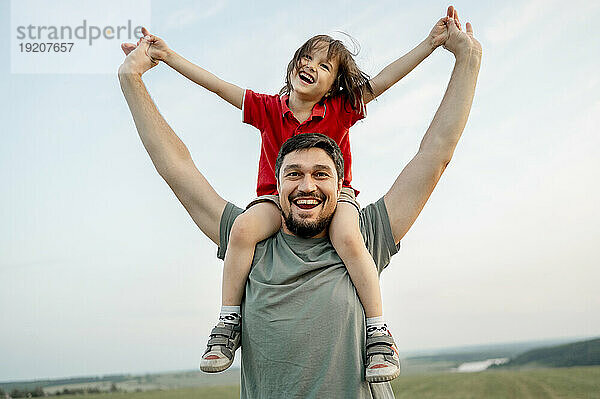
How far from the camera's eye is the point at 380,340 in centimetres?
225

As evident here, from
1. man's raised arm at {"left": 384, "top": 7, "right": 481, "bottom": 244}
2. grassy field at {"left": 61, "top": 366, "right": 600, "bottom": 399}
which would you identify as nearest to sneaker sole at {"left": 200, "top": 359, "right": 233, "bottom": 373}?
man's raised arm at {"left": 384, "top": 7, "right": 481, "bottom": 244}

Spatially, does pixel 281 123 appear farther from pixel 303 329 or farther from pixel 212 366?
pixel 212 366

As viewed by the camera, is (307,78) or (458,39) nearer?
(458,39)

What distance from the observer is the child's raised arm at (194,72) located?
9.78 ft

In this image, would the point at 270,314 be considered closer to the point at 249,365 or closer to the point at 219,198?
the point at 249,365

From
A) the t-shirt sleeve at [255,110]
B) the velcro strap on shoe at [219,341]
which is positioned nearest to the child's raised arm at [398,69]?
the t-shirt sleeve at [255,110]

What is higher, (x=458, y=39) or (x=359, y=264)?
(x=458, y=39)

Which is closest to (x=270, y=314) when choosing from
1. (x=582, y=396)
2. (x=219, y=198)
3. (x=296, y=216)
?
(x=296, y=216)

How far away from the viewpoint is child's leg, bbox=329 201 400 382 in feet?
7.33

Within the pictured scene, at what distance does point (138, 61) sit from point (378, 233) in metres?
1.35

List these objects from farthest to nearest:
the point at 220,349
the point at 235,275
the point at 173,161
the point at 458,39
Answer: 1. the point at 458,39
2. the point at 173,161
3. the point at 235,275
4. the point at 220,349

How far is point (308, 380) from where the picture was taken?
87.1 inches

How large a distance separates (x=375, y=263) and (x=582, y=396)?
2935 cm

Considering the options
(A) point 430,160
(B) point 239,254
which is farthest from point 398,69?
(B) point 239,254
